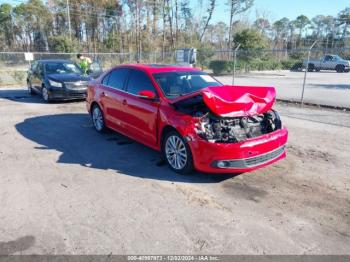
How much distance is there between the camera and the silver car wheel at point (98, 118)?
710 cm

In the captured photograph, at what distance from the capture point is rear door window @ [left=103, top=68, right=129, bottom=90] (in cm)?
615

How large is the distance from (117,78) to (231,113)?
290cm

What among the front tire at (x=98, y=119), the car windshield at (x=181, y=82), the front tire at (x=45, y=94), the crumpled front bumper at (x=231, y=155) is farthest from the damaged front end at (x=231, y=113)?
the front tire at (x=45, y=94)

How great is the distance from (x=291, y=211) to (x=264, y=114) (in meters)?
1.77

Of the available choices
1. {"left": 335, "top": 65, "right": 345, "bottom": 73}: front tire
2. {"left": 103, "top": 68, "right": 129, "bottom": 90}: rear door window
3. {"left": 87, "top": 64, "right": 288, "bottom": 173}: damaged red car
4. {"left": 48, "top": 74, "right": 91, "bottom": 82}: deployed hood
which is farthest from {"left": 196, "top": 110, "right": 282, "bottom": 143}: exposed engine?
{"left": 335, "top": 65, "right": 345, "bottom": 73}: front tire

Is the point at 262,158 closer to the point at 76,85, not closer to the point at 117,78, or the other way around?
the point at 117,78

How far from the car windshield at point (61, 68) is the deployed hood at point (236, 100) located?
9.03 metres

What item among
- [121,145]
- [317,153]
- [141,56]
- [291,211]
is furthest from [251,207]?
[141,56]

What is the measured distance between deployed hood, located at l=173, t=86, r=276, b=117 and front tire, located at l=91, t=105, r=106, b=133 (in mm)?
2812

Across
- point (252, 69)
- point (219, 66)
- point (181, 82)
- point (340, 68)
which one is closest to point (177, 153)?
point (181, 82)

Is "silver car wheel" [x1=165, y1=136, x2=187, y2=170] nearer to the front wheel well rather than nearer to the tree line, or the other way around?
the front wheel well

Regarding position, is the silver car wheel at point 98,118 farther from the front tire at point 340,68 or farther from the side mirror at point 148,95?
the front tire at point 340,68

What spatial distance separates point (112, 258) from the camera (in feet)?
9.57

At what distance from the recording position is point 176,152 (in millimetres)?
4812
